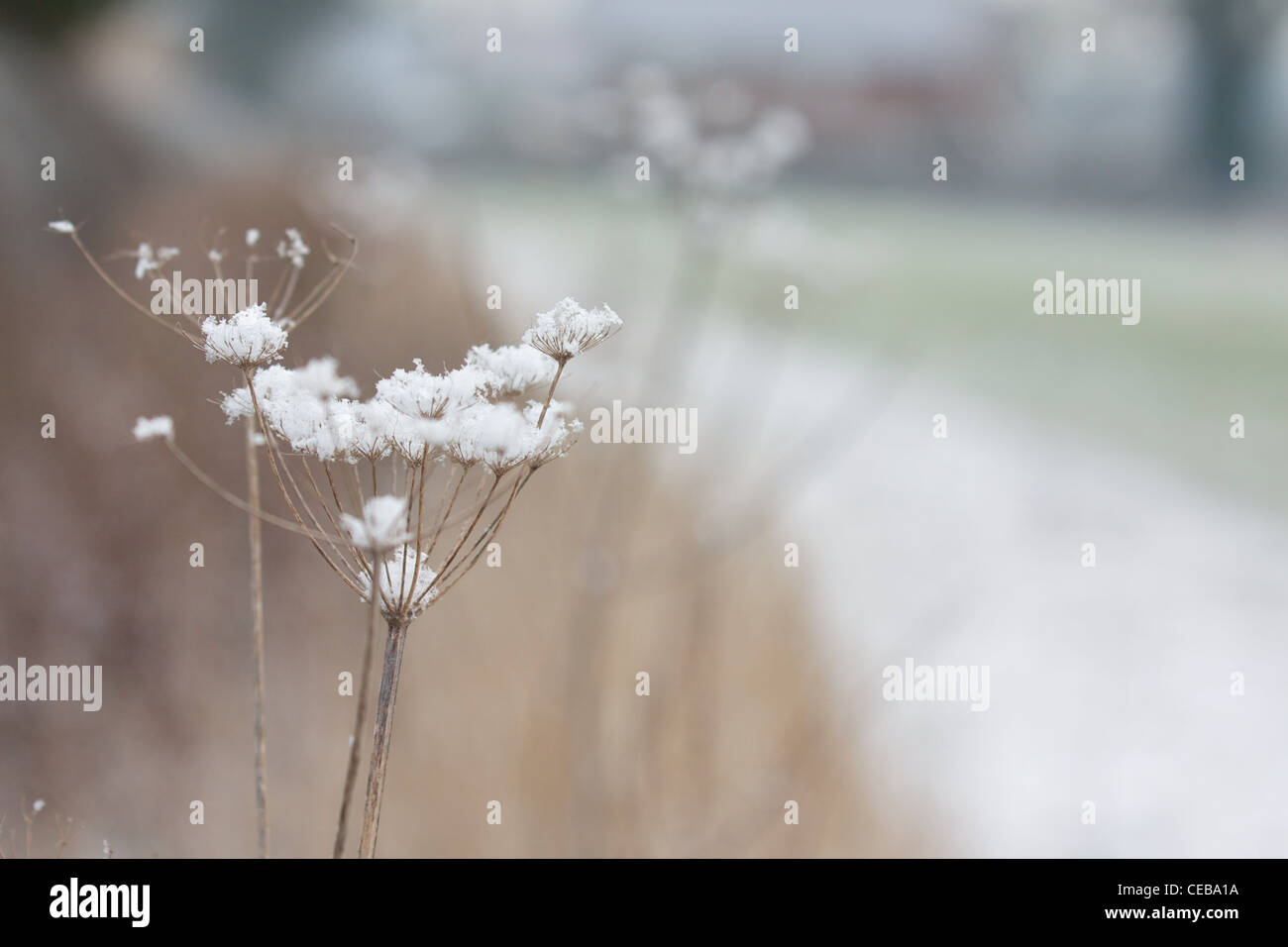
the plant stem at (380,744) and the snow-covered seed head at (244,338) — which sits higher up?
the snow-covered seed head at (244,338)

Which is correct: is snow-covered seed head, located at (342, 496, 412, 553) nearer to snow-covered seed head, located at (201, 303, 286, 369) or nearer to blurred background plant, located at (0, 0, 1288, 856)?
snow-covered seed head, located at (201, 303, 286, 369)

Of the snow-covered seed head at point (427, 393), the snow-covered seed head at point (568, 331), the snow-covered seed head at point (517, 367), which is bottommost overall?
the snow-covered seed head at point (427, 393)

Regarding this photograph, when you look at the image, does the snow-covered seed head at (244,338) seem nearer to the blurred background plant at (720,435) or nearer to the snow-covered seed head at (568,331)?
the snow-covered seed head at (568,331)

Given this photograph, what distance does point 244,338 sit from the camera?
42 cm

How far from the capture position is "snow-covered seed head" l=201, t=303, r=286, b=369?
0.42 metres

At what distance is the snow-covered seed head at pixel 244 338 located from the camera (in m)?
0.42

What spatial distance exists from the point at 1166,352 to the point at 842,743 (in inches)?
192

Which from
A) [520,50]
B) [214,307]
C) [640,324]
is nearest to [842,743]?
[640,324]

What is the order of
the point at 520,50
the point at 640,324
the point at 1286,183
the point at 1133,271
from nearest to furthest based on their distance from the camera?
the point at 520,50 < the point at 640,324 < the point at 1286,183 < the point at 1133,271

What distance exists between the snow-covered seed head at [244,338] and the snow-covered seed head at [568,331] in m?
0.12

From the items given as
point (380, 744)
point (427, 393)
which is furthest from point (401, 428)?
point (380, 744)

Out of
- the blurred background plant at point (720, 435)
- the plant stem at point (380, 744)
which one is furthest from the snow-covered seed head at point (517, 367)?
the blurred background plant at point (720, 435)

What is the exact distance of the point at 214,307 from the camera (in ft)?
1.71
